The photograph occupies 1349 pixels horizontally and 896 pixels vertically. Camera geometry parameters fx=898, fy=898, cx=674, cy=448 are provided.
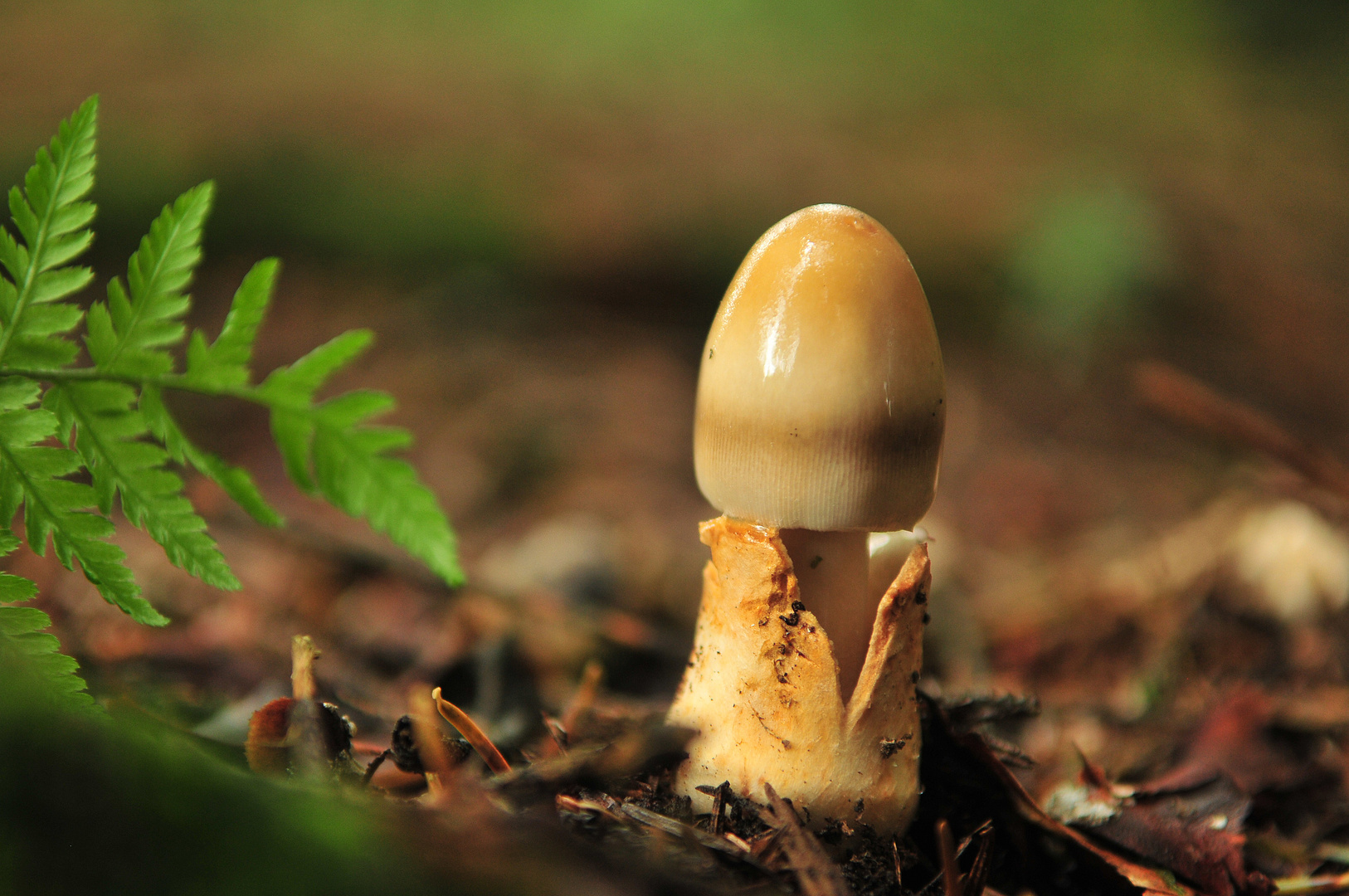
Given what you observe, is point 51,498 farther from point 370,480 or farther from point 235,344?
point 370,480

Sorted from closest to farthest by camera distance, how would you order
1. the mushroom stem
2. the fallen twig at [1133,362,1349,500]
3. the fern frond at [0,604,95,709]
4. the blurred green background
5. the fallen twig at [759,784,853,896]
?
the fern frond at [0,604,95,709]
the fallen twig at [759,784,853,896]
the mushroom stem
the fallen twig at [1133,362,1349,500]
the blurred green background

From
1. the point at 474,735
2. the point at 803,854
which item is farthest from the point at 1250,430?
the point at 474,735

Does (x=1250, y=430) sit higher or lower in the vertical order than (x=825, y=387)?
lower

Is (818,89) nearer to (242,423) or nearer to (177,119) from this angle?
(177,119)

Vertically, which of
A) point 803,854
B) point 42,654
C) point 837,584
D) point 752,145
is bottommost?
point 803,854

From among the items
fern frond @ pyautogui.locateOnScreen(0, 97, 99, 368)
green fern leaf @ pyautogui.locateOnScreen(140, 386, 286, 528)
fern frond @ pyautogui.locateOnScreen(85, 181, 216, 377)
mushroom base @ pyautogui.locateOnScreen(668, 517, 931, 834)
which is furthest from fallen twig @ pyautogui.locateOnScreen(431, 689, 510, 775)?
fern frond @ pyautogui.locateOnScreen(0, 97, 99, 368)

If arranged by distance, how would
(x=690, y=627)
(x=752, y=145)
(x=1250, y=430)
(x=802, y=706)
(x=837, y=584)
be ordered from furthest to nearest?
(x=752, y=145) → (x=690, y=627) → (x=1250, y=430) → (x=837, y=584) → (x=802, y=706)

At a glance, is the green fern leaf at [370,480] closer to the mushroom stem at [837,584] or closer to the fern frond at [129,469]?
the fern frond at [129,469]

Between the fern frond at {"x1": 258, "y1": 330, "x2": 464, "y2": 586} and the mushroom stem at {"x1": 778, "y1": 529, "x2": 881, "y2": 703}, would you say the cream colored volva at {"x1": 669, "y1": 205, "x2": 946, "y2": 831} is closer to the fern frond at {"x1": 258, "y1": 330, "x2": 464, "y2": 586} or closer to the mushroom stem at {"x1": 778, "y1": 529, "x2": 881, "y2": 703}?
the mushroom stem at {"x1": 778, "y1": 529, "x2": 881, "y2": 703}
